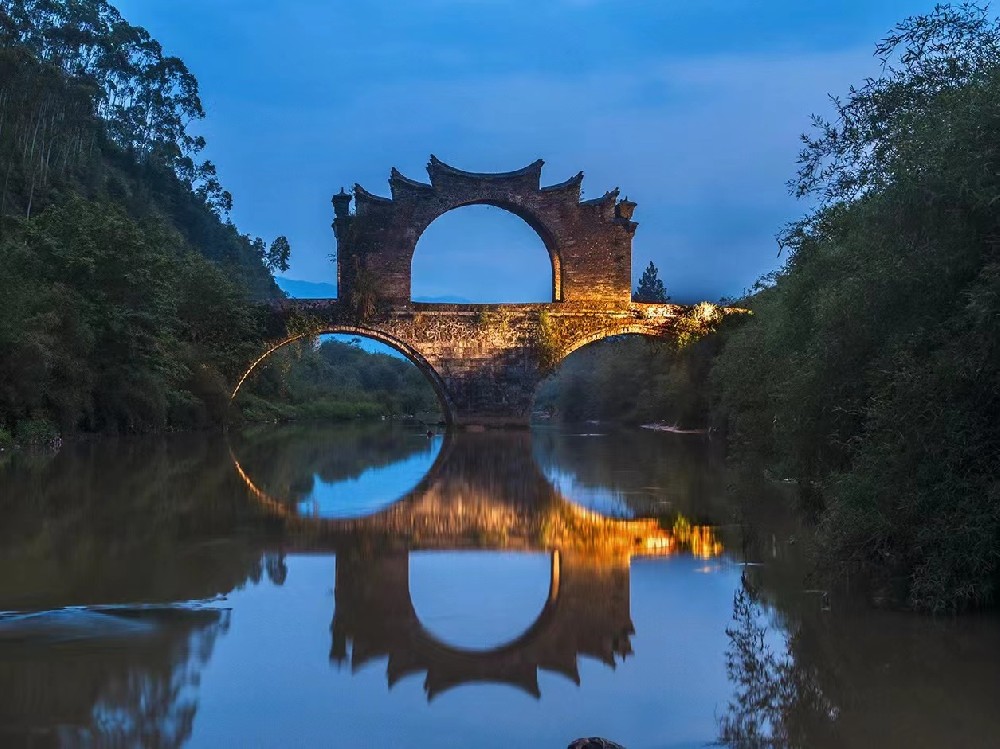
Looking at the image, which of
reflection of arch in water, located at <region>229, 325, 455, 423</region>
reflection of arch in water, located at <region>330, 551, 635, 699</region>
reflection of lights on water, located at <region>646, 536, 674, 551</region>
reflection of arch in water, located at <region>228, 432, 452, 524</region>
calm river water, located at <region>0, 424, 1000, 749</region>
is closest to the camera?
calm river water, located at <region>0, 424, 1000, 749</region>

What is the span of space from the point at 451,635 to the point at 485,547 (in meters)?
3.94

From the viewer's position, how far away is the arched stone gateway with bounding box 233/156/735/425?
3831 cm

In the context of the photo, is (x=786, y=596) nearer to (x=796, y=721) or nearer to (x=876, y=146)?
(x=796, y=721)

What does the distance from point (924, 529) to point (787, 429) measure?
13.1 ft

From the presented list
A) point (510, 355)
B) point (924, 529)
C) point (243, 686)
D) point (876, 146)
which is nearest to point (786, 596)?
point (924, 529)

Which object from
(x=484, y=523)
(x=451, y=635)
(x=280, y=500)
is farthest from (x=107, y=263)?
(x=451, y=635)

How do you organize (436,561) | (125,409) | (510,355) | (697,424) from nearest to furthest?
(436,561) → (125,409) → (510,355) → (697,424)

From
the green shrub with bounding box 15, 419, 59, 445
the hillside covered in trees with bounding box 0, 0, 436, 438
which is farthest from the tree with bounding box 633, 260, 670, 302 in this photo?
the green shrub with bounding box 15, 419, 59, 445

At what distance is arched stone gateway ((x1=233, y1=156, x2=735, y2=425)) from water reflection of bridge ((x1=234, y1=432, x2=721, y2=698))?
18.9m

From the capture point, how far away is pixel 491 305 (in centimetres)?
3872

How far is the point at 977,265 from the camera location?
7.97m

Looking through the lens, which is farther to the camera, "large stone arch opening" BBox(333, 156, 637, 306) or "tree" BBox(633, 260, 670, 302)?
"tree" BBox(633, 260, 670, 302)

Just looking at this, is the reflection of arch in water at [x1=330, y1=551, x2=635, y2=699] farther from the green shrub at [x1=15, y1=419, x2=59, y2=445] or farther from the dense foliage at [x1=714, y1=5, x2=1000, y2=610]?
the green shrub at [x1=15, y1=419, x2=59, y2=445]

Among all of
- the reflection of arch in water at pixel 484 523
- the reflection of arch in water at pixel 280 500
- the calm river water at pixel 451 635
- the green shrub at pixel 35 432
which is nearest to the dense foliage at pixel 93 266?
the green shrub at pixel 35 432
